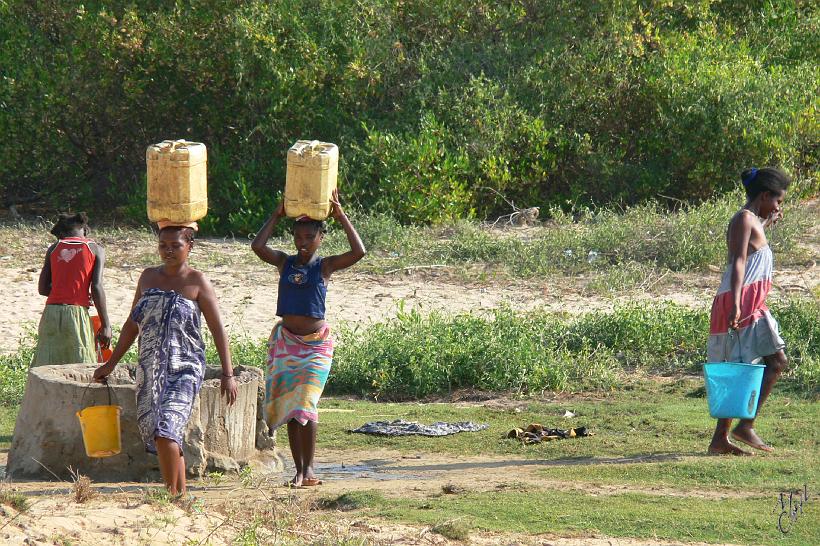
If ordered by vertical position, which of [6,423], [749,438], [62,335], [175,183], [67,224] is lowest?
[6,423]

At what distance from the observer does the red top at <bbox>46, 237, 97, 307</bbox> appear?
25.5 feet

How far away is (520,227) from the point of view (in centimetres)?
1547

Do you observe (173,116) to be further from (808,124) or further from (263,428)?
(263,428)

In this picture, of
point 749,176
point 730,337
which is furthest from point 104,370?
point 749,176

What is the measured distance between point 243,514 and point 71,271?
2947 millimetres

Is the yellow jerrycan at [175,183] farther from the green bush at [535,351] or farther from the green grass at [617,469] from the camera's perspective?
the green bush at [535,351]

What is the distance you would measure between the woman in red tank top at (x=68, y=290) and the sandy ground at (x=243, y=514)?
1.45m

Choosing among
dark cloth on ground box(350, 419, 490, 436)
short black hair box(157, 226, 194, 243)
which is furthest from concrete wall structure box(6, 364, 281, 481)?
dark cloth on ground box(350, 419, 490, 436)

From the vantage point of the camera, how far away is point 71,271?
25.6ft

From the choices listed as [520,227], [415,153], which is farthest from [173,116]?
[520,227]

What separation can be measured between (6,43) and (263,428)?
1136 cm

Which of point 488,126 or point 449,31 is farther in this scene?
point 449,31

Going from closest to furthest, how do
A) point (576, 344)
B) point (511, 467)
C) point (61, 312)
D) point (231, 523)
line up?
point (231, 523) < point (511, 467) < point (61, 312) < point (576, 344)

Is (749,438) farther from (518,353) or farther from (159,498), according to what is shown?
(159,498)
